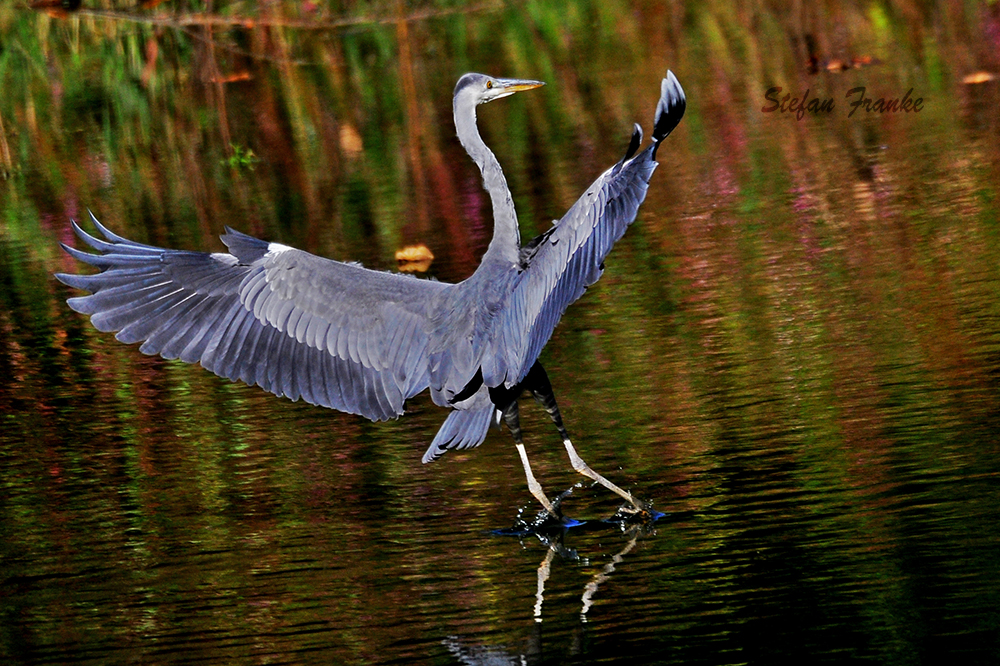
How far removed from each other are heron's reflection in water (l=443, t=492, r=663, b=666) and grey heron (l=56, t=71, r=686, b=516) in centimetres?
13

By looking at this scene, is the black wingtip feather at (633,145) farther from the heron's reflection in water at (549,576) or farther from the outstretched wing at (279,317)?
the heron's reflection in water at (549,576)

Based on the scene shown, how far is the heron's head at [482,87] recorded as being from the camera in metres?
7.00

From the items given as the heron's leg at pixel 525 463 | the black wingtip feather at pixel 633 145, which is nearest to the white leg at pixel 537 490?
the heron's leg at pixel 525 463

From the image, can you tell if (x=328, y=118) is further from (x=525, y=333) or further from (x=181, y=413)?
(x=525, y=333)

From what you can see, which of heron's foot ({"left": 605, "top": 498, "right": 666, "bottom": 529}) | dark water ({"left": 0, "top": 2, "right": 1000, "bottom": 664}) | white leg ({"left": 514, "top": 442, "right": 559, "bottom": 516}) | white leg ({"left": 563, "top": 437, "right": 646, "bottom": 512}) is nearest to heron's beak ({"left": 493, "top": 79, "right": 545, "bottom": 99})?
dark water ({"left": 0, "top": 2, "right": 1000, "bottom": 664})

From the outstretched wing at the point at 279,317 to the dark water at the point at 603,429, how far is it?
0.38 metres

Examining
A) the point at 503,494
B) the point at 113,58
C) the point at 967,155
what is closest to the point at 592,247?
the point at 503,494

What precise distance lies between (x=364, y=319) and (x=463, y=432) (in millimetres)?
632

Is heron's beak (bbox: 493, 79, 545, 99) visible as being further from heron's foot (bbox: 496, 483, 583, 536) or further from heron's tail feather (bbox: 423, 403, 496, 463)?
heron's foot (bbox: 496, 483, 583, 536)

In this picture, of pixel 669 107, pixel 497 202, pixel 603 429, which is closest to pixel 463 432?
pixel 603 429

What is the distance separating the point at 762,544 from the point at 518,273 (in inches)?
57.5

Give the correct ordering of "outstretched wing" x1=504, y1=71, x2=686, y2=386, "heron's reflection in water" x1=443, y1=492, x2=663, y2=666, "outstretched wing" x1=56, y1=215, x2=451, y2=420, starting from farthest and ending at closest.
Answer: "outstretched wing" x1=56, y1=215, x2=451, y2=420, "outstretched wing" x1=504, y1=71, x2=686, y2=386, "heron's reflection in water" x1=443, y1=492, x2=663, y2=666

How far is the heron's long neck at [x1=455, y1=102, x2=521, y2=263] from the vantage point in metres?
6.28

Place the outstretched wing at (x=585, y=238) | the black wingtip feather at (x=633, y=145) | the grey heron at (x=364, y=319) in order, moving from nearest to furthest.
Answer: the black wingtip feather at (x=633, y=145) < the outstretched wing at (x=585, y=238) < the grey heron at (x=364, y=319)
